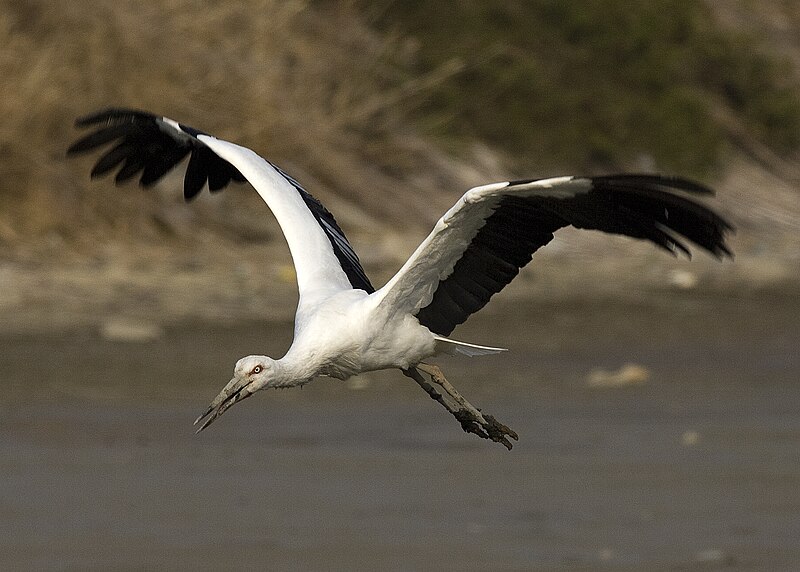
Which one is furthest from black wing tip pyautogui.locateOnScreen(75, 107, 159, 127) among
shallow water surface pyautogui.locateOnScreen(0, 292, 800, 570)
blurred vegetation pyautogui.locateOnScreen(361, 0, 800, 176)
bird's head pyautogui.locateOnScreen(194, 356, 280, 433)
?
blurred vegetation pyautogui.locateOnScreen(361, 0, 800, 176)

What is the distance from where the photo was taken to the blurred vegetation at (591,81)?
19.9 metres

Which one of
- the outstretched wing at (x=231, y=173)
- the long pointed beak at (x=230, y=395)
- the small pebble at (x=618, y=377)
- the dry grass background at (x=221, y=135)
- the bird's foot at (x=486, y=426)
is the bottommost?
the long pointed beak at (x=230, y=395)

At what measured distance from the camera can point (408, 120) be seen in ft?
62.3

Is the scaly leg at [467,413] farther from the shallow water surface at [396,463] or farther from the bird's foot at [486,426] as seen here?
the shallow water surface at [396,463]

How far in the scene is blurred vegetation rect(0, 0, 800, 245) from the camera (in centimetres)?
1634

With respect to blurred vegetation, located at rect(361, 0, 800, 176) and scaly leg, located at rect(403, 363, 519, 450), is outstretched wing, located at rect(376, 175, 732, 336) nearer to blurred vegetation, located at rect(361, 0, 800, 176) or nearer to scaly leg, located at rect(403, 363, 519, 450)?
scaly leg, located at rect(403, 363, 519, 450)

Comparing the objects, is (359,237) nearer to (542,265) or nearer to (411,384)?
(542,265)

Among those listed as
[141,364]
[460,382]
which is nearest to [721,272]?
[460,382]

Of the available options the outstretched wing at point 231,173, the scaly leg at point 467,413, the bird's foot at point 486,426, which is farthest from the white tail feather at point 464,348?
the outstretched wing at point 231,173

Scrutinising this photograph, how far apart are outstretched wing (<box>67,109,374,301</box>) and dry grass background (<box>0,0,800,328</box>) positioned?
568 centimetres

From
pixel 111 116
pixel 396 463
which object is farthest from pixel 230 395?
pixel 396 463

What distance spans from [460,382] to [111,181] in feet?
13.0

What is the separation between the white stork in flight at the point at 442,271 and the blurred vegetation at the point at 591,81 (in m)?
11.1

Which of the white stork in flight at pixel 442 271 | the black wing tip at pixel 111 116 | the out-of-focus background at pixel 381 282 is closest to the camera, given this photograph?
the white stork in flight at pixel 442 271
